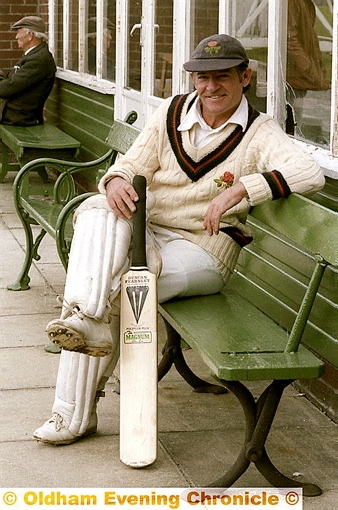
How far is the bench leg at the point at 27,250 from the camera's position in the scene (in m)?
6.87

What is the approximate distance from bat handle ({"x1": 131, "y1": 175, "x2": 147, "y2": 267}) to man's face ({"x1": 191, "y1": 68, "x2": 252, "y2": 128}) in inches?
19.2

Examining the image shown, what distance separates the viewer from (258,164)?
4.53 m

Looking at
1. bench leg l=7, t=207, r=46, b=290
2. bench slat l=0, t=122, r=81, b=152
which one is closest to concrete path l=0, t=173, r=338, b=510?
bench leg l=7, t=207, r=46, b=290

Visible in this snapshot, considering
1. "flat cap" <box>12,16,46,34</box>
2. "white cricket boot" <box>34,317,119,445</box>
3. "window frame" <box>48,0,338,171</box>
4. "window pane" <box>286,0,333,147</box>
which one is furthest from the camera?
"flat cap" <box>12,16,46,34</box>

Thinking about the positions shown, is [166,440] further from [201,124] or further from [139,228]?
[201,124]

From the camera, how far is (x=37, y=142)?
9953 millimetres

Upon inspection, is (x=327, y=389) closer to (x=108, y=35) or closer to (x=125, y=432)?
(x=125, y=432)

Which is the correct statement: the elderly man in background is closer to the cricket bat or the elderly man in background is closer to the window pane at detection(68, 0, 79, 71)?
the window pane at detection(68, 0, 79, 71)

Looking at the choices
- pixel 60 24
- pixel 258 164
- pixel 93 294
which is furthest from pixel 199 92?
pixel 60 24

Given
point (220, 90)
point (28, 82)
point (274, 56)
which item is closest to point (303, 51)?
point (274, 56)

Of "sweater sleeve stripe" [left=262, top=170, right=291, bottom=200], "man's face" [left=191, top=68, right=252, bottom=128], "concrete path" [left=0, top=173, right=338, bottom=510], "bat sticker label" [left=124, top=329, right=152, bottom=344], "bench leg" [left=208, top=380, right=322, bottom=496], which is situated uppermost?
"man's face" [left=191, top=68, right=252, bottom=128]

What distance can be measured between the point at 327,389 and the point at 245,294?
1078mm

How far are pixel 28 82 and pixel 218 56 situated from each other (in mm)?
6711

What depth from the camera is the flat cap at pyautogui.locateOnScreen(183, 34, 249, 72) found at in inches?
175
